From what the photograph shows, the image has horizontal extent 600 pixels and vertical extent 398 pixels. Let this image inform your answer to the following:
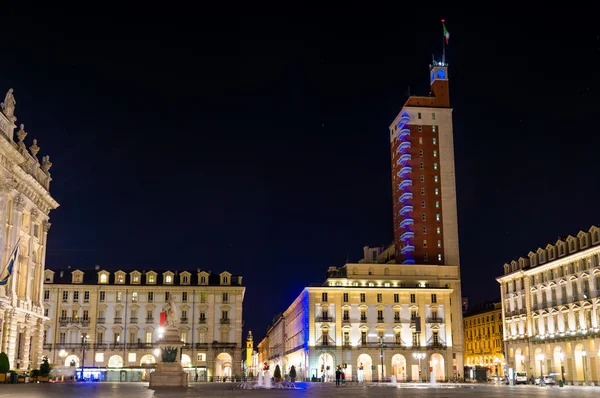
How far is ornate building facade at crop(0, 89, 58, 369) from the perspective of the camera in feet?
205

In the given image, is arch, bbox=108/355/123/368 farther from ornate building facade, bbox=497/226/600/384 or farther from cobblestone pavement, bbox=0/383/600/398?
cobblestone pavement, bbox=0/383/600/398

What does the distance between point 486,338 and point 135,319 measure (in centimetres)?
7774

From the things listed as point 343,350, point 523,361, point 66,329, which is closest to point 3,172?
point 66,329

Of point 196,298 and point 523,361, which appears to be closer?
point 523,361

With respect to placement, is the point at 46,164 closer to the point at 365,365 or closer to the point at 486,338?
the point at 365,365

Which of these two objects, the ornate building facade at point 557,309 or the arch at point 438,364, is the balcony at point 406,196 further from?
the arch at point 438,364

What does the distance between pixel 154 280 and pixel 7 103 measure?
57447mm

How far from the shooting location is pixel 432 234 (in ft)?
421

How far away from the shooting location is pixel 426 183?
130 meters

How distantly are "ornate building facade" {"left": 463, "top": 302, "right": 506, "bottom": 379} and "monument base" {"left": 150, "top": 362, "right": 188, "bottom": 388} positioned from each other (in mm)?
94094

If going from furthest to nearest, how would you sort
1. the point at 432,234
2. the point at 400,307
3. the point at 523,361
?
1. the point at 432,234
2. the point at 400,307
3. the point at 523,361

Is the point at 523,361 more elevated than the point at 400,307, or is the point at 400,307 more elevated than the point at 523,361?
the point at 400,307

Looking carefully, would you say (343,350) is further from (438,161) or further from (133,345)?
(438,161)

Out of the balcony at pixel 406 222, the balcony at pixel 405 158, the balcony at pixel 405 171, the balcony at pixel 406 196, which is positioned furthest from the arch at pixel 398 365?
the balcony at pixel 405 158
